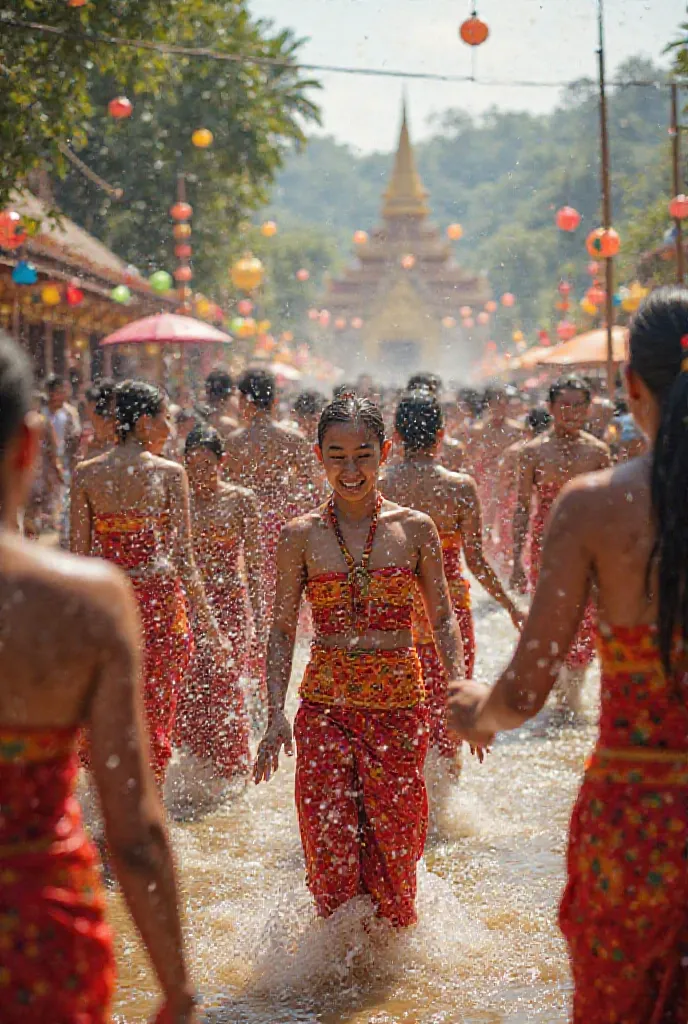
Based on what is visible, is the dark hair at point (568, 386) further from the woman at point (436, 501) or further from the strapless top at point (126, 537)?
the strapless top at point (126, 537)

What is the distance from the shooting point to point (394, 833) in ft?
13.0

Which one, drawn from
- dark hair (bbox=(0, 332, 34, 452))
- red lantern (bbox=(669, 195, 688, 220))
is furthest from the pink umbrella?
dark hair (bbox=(0, 332, 34, 452))

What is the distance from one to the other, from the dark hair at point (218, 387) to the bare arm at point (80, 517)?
419 centimetres

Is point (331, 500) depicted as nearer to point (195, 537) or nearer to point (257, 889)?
point (257, 889)

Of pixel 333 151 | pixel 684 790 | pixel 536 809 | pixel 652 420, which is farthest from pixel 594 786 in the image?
pixel 333 151

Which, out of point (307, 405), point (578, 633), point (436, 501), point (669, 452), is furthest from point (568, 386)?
point (669, 452)

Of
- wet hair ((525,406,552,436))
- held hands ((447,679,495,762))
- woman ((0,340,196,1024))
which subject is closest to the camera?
woman ((0,340,196,1024))

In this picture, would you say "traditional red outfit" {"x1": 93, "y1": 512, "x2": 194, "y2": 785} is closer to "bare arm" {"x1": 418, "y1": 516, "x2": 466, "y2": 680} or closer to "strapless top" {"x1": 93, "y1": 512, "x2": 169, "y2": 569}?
"strapless top" {"x1": 93, "y1": 512, "x2": 169, "y2": 569}

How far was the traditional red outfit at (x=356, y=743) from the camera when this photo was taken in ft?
12.9

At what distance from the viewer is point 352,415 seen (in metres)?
4.09

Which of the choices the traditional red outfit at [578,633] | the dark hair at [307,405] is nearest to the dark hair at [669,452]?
the traditional red outfit at [578,633]

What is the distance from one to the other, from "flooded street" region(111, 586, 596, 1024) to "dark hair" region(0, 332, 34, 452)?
2.41 metres

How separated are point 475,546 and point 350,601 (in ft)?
6.13

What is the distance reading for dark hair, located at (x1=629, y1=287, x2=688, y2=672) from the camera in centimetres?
238
